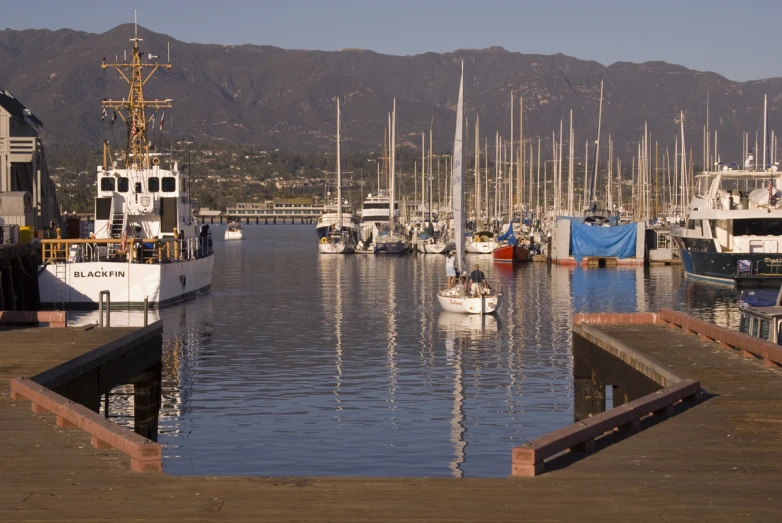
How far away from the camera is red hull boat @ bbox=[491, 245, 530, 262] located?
8831 cm

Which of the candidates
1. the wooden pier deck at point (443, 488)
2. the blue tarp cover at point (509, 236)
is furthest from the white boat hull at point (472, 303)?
the blue tarp cover at point (509, 236)

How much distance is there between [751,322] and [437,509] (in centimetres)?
1624

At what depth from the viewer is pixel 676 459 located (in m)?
13.4

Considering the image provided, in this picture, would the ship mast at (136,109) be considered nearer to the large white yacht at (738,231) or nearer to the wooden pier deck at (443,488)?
the large white yacht at (738,231)

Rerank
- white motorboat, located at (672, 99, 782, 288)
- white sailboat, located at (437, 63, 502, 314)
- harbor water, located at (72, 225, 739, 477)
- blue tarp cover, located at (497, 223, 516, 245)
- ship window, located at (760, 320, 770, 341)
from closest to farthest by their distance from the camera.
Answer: harbor water, located at (72, 225, 739, 477) < ship window, located at (760, 320, 770, 341) < white sailboat, located at (437, 63, 502, 314) < white motorboat, located at (672, 99, 782, 288) < blue tarp cover, located at (497, 223, 516, 245)

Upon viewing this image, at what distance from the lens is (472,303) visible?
45.5 meters

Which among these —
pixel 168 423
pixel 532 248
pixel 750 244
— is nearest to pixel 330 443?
pixel 168 423

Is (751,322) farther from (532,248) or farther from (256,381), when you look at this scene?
(532,248)

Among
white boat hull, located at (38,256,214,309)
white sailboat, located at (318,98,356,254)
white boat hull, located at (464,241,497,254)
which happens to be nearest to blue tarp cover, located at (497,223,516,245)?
white boat hull, located at (464,241,497,254)

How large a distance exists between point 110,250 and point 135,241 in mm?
2340

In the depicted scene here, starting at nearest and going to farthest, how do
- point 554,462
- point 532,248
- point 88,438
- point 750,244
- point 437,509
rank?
1. point 437,509
2. point 554,462
3. point 88,438
4. point 750,244
5. point 532,248

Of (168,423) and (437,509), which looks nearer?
(437,509)

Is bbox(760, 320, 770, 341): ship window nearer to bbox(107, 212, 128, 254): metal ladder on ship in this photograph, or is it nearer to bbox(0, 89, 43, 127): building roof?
bbox(107, 212, 128, 254): metal ladder on ship

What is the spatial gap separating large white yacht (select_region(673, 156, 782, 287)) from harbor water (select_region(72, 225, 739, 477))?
8.34 ft
